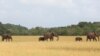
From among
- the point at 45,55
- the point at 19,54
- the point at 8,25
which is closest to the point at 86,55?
the point at 45,55

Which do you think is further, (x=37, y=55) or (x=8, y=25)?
(x=8, y=25)

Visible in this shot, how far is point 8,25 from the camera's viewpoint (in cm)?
8731

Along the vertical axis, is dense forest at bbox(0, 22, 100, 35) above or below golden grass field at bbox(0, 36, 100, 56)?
above

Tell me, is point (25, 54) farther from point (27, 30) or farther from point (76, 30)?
point (27, 30)

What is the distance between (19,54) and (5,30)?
201 ft

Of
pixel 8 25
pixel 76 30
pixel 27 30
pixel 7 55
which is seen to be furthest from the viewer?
pixel 8 25

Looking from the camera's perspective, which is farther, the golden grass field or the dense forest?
the dense forest

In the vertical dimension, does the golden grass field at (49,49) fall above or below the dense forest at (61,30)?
below

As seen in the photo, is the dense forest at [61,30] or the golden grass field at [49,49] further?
the dense forest at [61,30]

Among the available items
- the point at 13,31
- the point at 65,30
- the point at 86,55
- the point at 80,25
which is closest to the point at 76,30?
the point at 65,30

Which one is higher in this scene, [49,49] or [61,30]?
[61,30]

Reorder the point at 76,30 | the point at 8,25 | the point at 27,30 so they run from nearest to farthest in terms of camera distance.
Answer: the point at 76,30 → the point at 27,30 → the point at 8,25

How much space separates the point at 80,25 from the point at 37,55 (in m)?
67.2

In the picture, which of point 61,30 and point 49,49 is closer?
point 49,49
